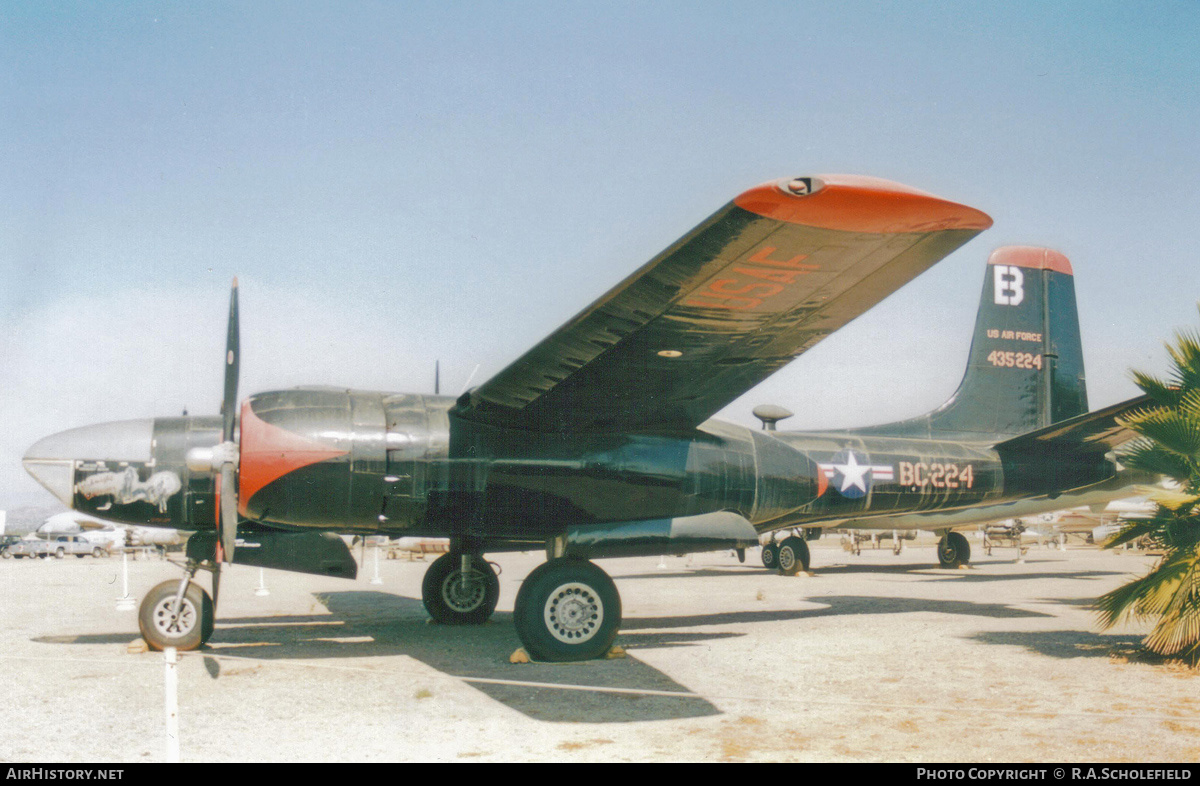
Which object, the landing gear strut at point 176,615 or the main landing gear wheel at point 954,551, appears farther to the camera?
the main landing gear wheel at point 954,551

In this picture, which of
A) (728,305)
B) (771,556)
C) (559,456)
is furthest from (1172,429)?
(771,556)

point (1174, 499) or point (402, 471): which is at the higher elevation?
point (402, 471)

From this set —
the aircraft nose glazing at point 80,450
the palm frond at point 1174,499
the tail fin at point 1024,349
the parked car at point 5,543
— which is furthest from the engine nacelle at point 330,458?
the parked car at point 5,543

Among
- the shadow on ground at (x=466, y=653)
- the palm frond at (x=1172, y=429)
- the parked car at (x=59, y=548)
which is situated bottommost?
the parked car at (x=59, y=548)

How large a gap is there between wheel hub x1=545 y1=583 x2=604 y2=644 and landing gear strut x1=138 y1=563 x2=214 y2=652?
13.9 feet

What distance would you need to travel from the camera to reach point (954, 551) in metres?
26.6

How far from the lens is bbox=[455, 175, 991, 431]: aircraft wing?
19.3 ft

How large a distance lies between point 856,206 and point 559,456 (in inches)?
215

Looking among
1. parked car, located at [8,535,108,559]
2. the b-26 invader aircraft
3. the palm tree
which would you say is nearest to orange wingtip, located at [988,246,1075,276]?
the b-26 invader aircraft

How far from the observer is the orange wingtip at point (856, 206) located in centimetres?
558

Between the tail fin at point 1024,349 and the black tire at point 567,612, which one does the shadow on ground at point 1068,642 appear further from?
the tail fin at point 1024,349

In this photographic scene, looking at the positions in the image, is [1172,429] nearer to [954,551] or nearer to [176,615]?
[176,615]
